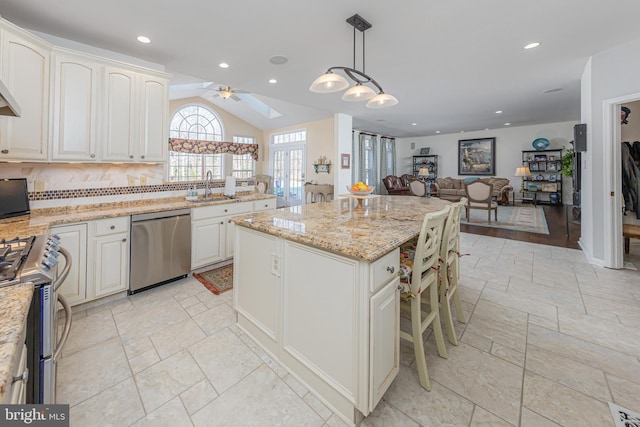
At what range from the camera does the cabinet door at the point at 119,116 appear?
2586mm

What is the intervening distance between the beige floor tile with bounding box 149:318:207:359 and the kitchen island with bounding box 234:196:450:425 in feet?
1.60

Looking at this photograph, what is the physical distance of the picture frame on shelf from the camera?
22.1 ft

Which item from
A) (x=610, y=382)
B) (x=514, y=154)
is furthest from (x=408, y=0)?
(x=514, y=154)

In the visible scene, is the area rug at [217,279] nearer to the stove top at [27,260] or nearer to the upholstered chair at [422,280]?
the stove top at [27,260]

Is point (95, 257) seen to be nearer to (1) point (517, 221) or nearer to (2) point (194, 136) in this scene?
(2) point (194, 136)

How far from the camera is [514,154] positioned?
31.5 ft

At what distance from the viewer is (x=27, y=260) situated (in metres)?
1.18

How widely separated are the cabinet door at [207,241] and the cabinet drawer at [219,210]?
6 centimetres

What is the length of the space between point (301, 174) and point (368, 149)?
3.16m

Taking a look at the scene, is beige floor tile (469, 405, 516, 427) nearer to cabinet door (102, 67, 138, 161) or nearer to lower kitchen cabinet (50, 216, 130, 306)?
lower kitchen cabinet (50, 216, 130, 306)

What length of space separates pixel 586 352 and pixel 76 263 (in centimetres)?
394

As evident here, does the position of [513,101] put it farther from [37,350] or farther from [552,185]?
[37,350]

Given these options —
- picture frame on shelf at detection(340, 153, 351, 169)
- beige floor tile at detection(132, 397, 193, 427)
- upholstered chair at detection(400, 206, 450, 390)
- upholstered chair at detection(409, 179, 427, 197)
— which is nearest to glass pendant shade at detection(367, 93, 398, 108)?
upholstered chair at detection(400, 206, 450, 390)

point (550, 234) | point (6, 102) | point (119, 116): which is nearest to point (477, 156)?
point (550, 234)
